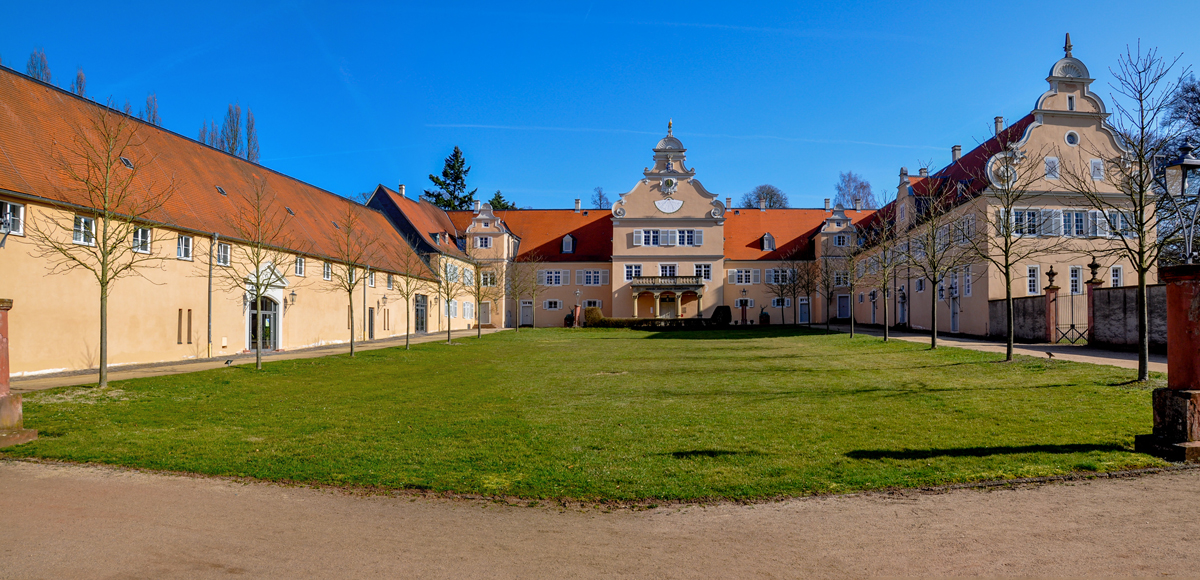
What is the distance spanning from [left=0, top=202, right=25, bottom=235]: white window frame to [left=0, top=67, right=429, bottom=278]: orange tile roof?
0.51 metres

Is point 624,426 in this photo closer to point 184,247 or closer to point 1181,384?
point 1181,384

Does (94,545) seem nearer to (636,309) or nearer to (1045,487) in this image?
(1045,487)

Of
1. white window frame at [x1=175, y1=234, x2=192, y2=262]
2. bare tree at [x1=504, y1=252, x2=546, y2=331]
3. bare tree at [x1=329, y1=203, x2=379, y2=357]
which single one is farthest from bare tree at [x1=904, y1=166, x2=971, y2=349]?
bare tree at [x1=504, y1=252, x2=546, y2=331]

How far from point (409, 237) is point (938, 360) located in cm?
3629

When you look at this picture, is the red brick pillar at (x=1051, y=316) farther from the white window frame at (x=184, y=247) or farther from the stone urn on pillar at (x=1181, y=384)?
the white window frame at (x=184, y=247)

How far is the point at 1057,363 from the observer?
53.1 ft

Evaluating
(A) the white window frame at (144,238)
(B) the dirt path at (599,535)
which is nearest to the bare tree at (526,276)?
(A) the white window frame at (144,238)

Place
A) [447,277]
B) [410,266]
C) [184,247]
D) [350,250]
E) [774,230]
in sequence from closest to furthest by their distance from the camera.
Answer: [184,247] < [350,250] < [410,266] < [447,277] < [774,230]

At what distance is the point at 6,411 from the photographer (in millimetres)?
9516

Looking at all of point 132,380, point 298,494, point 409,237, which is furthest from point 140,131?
point 298,494

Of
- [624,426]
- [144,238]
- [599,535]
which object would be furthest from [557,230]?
[599,535]

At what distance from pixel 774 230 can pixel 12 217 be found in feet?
163

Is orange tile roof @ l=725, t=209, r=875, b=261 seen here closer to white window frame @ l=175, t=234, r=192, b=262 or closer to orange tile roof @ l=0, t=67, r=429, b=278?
orange tile roof @ l=0, t=67, r=429, b=278

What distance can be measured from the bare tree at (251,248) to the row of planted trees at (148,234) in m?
0.05
